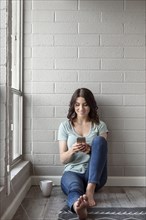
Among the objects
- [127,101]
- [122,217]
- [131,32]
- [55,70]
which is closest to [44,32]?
[55,70]

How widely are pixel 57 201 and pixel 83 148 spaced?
46 cm

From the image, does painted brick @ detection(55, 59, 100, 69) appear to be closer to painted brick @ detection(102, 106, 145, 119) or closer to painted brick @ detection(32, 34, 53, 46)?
painted brick @ detection(32, 34, 53, 46)

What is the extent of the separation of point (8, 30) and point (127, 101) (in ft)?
4.57

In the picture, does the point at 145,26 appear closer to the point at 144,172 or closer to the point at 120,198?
the point at 144,172

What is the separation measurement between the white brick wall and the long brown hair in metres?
0.19

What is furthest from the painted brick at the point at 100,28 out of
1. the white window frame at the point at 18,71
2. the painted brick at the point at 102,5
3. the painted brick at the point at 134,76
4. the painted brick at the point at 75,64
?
the white window frame at the point at 18,71

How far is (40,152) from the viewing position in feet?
9.18

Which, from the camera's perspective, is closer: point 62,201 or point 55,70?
point 62,201

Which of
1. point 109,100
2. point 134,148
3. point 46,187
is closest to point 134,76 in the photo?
point 109,100

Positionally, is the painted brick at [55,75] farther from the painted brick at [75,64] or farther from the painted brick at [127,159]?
the painted brick at [127,159]

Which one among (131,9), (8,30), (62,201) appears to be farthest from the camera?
(131,9)

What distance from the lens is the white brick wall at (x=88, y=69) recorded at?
9.14 feet

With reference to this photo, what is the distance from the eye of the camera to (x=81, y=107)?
253cm

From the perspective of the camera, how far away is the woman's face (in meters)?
2.54
